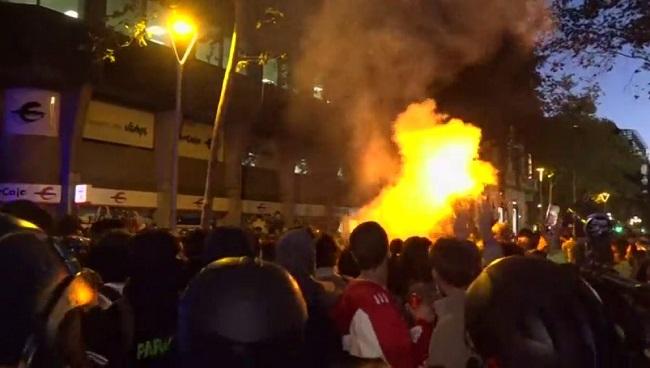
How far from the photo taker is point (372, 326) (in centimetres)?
349

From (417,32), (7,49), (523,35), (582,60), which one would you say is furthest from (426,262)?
(7,49)

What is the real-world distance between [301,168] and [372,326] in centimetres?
3053

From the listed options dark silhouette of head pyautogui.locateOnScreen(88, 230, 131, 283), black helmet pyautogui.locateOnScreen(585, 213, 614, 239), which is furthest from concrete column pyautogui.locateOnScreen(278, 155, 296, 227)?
dark silhouette of head pyautogui.locateOnScreen(88, 230, 131, 283)

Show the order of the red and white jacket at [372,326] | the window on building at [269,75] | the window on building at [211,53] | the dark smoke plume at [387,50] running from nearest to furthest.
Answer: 1. the red and white jacket at [372,326]
2. the dark smoke plume at [387,50]
3. the window on building at [211,53]
4. the window on building at [269,75]

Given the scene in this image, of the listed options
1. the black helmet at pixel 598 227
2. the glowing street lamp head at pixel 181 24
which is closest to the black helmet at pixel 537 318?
the black helmet at pixel 598 227

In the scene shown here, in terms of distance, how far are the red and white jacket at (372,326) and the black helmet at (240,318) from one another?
124cm

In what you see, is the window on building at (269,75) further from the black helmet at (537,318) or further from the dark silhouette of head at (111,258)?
the black helmet at (537,318)

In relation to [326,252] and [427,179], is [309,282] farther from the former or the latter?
[427,179]

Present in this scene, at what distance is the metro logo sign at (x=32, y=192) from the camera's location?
807 inches

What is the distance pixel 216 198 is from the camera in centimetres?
2927

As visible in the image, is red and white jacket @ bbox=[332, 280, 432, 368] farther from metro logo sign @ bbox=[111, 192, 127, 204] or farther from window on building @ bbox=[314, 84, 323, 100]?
metro logo sign @ bbox=[111, 192, 127, 204]

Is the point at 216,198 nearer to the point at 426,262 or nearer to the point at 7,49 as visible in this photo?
the point at 7,49

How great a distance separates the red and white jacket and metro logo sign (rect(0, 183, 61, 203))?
1825 centimetres

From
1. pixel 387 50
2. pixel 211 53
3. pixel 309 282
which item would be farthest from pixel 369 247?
pixel 211 53
